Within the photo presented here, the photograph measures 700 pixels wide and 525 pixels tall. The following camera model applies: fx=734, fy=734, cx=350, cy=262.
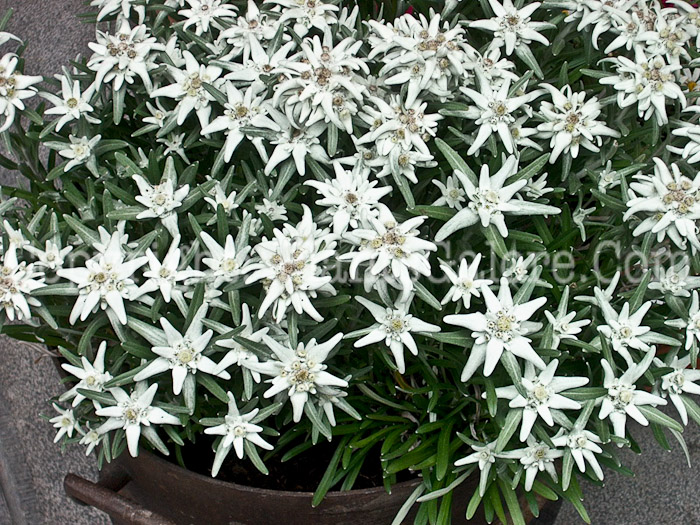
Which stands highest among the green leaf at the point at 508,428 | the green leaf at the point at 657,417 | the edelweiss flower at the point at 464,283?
the edelweiss flower at the point at 464,283

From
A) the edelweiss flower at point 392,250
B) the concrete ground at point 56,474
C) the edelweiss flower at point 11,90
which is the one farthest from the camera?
the concrete ground at point 56,474

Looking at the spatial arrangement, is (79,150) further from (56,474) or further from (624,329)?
(56,474)

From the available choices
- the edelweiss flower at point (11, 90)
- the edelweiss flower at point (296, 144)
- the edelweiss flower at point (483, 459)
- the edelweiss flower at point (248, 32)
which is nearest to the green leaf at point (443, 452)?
the edelweiss flower at point (483, 459)

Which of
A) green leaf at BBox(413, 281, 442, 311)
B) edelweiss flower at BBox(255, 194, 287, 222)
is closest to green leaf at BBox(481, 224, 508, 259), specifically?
green leaf at BBox(413, 281, 442, 311)

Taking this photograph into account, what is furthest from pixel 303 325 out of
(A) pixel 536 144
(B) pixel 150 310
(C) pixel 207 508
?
(A) pixel 536 144

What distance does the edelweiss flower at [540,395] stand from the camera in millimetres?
984

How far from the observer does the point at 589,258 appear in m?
1.26

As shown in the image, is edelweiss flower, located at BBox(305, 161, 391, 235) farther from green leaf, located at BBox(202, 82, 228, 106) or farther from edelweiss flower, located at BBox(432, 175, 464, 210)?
green leaf, located at BBox(202, 82, 228, 106)

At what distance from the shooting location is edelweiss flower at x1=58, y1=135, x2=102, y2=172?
1177mm

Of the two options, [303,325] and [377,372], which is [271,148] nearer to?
[303,325]

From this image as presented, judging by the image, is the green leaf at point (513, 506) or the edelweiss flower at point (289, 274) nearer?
the edelweiss flower at point (289, 274)

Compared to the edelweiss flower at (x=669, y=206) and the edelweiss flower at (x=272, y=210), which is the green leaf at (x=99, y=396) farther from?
the edelweiss flower at (x=669, y=206)

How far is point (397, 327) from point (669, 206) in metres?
0.42

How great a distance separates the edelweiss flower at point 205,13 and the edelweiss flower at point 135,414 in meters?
0.60
